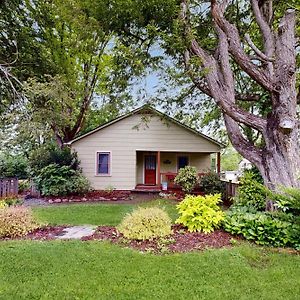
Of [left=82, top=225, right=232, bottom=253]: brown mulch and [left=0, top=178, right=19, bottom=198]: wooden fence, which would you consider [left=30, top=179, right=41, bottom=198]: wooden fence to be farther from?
[left=82, top=225, right=232, bottom=253]: brown mulch

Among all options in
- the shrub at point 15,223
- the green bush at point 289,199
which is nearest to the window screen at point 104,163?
the shrub at point 15,223

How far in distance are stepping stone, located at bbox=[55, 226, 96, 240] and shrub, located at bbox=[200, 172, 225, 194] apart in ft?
28.9

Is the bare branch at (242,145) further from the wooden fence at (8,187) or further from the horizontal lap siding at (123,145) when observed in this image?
the wooden fence at (8,187)

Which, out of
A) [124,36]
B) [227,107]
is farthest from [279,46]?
[124,36]

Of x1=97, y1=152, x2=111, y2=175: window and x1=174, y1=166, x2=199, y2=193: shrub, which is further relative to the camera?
x1=97, y1=152, x2=111, y2=175: window

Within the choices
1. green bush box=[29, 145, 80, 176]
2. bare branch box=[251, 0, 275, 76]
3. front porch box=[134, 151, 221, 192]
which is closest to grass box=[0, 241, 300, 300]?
bare branch box=[251, 0, 275, 76]

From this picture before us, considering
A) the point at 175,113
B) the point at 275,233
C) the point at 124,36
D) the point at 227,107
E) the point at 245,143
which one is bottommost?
the point at 275,233

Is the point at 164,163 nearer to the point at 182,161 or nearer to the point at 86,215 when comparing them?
the point at 182,161

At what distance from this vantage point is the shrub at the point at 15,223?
266 inches

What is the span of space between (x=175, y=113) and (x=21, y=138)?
6687 millimetres

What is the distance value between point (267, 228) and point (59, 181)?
1147 cm

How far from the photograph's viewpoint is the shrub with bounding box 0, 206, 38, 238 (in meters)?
6.77

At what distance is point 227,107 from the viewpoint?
8727 mm

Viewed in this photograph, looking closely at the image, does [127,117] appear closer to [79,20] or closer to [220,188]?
[220,188]
